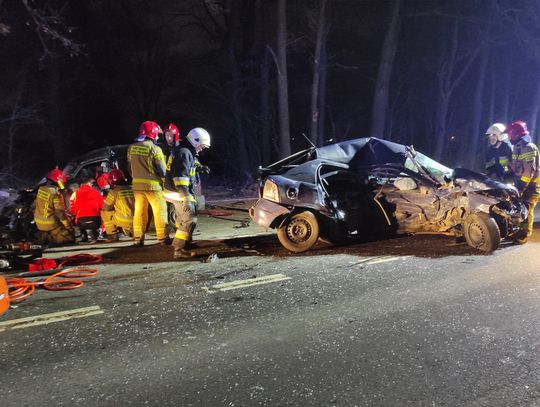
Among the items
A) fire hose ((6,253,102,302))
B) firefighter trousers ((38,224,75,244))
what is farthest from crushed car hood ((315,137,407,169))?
firefighter trousers ((38,224,75,244))

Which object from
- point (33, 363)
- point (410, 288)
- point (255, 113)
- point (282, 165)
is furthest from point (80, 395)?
point (255, 113)

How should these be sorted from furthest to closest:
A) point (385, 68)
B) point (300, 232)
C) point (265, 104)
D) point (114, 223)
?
point (265, 104), point (385, 68), point (114, 223), point (300, 232)

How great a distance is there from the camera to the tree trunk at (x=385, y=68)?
54.3ft

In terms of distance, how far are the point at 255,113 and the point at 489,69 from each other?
16.6 meters

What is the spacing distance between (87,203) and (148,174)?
162 centimetres

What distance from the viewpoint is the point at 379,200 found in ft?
21.7

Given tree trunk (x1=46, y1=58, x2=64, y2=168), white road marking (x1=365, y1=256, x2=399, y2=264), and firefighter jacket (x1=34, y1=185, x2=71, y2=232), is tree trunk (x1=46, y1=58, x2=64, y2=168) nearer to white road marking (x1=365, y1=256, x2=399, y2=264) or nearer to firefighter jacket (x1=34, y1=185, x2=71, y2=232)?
firefighter jacket (x1=34, y1=185, x2=71, y2=232)

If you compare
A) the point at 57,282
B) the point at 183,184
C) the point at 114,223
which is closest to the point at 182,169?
the point at 183,184

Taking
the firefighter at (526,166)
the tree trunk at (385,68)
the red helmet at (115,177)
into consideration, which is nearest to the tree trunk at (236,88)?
the tree trunk at (385,68)

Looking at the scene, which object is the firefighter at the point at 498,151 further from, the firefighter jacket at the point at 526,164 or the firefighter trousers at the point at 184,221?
the firefighter trousers at the point at 184,221

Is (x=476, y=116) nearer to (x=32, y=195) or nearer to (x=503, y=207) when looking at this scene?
(x=503, y=207)

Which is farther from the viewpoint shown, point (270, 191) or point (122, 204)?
point (122, 204)

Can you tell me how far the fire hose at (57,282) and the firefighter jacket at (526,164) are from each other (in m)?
6.64

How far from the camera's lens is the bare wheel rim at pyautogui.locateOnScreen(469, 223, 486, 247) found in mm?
5945
